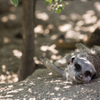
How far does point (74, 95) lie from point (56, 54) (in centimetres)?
369

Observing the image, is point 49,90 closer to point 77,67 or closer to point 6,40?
point 77,67

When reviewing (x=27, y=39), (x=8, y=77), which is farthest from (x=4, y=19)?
(x=27, y=39)

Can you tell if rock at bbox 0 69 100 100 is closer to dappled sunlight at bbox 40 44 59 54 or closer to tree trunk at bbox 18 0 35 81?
tree trunk at bbox 18 0 35 81

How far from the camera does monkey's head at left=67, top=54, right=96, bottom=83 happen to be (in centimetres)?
320

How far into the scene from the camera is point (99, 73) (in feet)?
11.7

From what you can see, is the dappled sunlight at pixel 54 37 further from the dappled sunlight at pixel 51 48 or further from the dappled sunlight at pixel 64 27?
the dappled sunlight at pixel 51 48

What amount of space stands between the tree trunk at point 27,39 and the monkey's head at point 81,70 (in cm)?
160

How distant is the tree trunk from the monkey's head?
1604 mm

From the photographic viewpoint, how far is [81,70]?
3.21 meters

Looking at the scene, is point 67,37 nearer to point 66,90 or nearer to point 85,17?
point 85,17

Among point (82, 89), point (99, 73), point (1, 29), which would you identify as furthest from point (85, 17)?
point (82, 89)

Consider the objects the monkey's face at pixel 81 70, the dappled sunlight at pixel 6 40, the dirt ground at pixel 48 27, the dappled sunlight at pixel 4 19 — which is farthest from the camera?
the dappled sunlight at pixel 4 19

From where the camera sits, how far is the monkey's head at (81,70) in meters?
3.20

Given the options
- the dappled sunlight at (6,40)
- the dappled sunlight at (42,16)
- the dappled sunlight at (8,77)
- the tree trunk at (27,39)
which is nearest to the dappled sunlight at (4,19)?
the dappled sunlight at (6,40)
